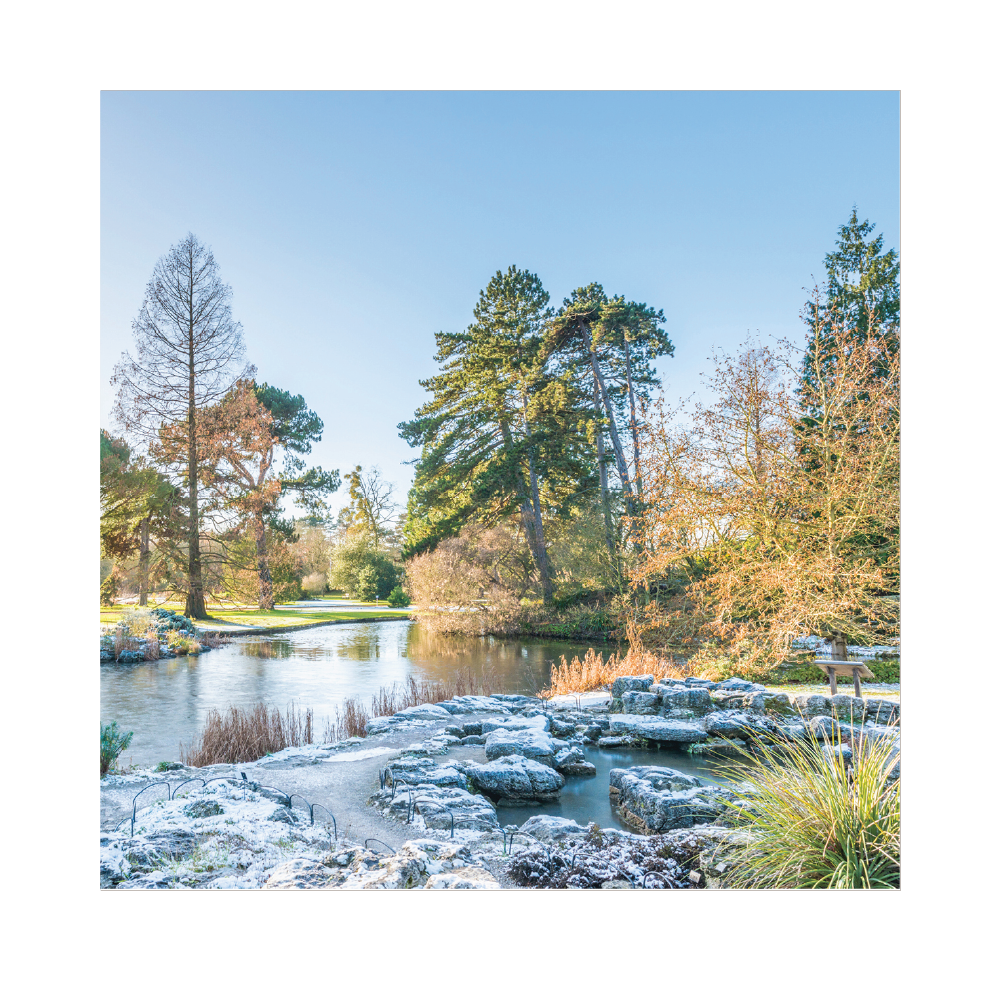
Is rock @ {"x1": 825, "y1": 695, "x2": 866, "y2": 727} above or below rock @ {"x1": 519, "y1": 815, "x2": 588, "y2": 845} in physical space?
below

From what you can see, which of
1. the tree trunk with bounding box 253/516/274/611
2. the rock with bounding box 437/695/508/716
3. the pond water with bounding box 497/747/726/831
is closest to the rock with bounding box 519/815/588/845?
the pond water with bounding box 497/747/726/831

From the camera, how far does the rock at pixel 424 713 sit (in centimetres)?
560

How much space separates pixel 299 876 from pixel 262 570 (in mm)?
5612

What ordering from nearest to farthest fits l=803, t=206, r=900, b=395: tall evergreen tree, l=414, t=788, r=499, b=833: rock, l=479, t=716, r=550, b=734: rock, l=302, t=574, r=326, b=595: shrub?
1. l=414, t=788, r=499, b=833: rock
2. l=803, t=206, r=900, b=395: tall evergreen tree
3. l=479, t=716, r=550, b=734: rock
4. l=302, t=574, r=326, b=595: shrub

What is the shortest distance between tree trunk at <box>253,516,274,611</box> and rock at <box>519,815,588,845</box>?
5.44 m

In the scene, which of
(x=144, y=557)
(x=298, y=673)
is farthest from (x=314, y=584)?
(x=144, y=557)

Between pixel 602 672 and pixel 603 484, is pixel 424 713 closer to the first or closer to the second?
pixel 602 672

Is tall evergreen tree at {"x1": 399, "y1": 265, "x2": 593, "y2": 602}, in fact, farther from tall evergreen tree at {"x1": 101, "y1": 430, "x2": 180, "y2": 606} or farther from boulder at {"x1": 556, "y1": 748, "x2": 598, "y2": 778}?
boulder at {"x1": 556, "y1": 748, "x2": 598, "y2": 778}

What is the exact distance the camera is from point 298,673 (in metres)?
8.02

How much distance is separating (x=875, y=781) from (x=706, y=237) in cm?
363

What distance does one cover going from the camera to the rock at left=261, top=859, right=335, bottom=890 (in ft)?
7.51

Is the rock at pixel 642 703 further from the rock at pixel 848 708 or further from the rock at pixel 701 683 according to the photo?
the rock at pixel 848 708

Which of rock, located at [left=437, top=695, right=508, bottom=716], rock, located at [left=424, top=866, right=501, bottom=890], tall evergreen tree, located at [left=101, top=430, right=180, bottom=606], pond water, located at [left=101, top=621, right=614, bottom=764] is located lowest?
pond water, located at [left=101, top=621, right=614, bottom=764]
